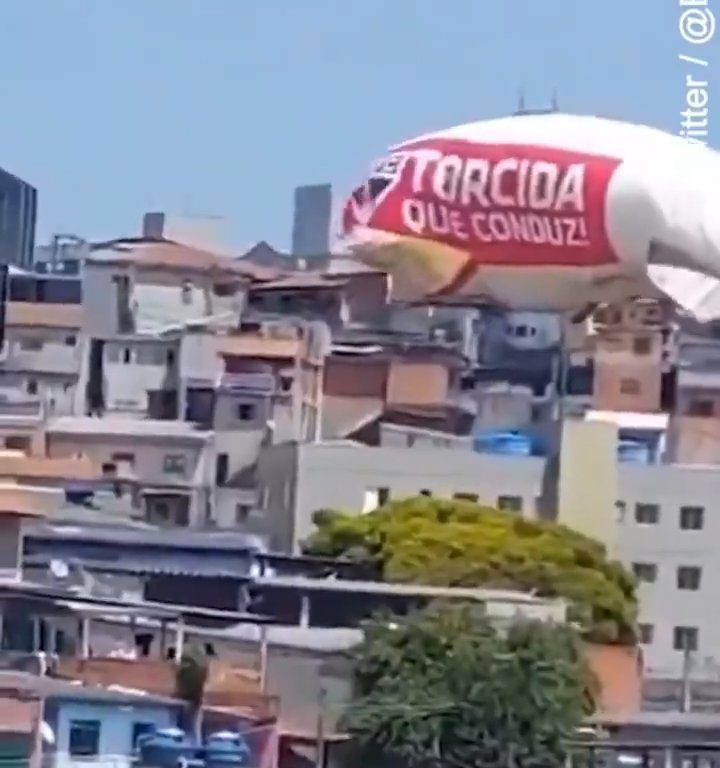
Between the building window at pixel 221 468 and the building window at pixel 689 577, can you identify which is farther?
the building window at pixel 221 468

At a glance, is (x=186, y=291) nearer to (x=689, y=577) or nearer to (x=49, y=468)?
(x=49, y=468)

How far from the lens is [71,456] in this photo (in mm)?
21312

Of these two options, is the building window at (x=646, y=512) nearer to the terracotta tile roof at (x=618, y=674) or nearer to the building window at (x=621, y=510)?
the building window at (x=621, y=510)

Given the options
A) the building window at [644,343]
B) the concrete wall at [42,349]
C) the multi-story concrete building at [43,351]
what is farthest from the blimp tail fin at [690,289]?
the concrete wall at [42,349]

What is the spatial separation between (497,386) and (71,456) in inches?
205

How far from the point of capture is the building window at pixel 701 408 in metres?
23.6

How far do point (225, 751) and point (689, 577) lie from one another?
8953mm

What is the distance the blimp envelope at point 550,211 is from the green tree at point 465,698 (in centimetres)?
415

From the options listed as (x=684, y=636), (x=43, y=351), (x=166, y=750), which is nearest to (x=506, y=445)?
(x=684, y=636)

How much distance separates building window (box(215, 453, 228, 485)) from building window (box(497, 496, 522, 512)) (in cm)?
294

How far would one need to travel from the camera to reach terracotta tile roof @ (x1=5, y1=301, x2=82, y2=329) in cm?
2559

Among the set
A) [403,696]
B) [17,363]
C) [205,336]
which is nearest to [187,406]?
[205,336]

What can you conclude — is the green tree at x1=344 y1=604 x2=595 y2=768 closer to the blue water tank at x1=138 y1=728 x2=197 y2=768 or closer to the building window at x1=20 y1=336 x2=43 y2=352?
the blue water tank at x1=138 y1=728 x2=197 y2=768

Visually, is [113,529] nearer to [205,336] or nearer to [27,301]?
[205,336]
